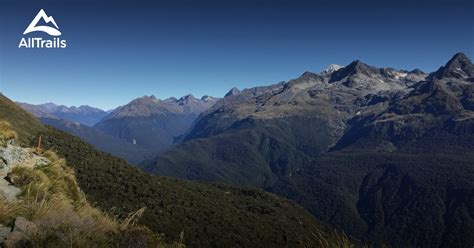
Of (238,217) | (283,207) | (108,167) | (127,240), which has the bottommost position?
(283,207)

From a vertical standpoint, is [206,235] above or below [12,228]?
below

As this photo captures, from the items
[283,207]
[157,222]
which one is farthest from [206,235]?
[283,207]

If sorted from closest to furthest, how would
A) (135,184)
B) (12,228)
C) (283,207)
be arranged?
(12,228), (135,184), (283,207)

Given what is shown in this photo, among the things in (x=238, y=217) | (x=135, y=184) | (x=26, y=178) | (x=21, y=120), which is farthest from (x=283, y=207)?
(x=26, y=178)

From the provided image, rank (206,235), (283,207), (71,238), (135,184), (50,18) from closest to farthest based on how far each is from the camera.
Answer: (71,238), (50,18), (206,235), (135,184), (283,207)

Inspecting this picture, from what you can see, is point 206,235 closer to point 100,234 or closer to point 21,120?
point 21,120

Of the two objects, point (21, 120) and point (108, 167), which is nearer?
point (108, 167)

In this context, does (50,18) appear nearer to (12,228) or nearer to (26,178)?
(26,178)

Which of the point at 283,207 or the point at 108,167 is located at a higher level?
the point at 108,167

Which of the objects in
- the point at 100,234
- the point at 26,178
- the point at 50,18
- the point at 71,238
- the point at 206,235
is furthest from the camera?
the point at 206,235
